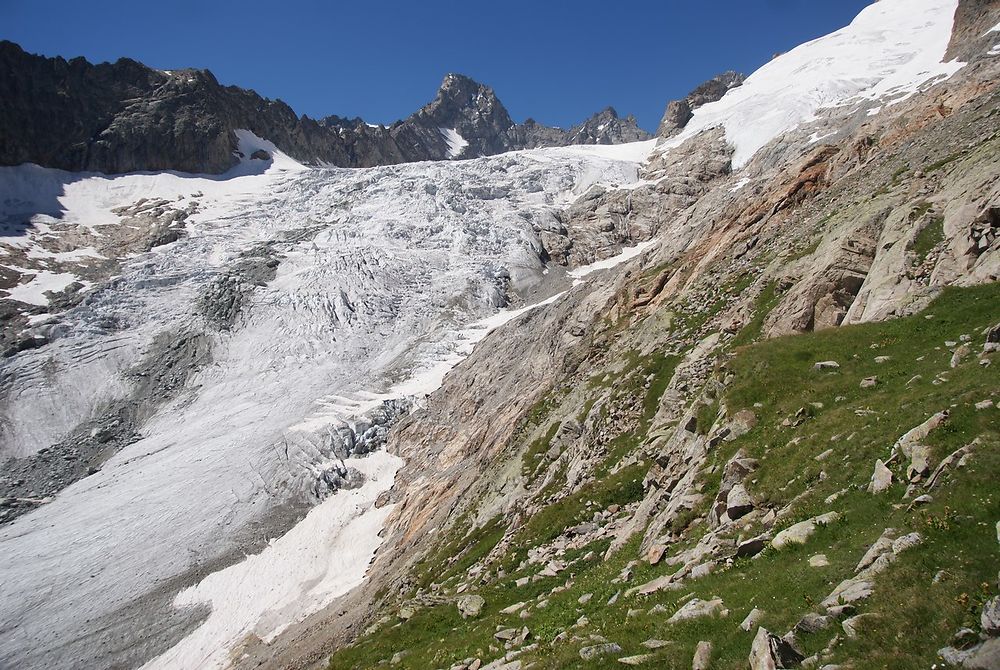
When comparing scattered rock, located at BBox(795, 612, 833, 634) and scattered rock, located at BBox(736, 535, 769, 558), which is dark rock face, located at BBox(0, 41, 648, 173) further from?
scattered rock, located at BBox(795, 612, 833, 634)

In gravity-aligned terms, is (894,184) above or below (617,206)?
below

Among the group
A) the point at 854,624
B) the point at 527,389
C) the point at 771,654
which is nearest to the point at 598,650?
the point at 771,654

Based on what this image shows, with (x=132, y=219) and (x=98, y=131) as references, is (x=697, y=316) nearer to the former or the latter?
(x=132, y=219)

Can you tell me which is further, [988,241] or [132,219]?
[132,219]

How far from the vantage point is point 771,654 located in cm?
921

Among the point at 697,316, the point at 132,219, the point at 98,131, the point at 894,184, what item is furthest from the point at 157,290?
the point at 894,184

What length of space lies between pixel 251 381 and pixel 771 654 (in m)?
100

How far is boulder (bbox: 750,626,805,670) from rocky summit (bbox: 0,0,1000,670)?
4cm

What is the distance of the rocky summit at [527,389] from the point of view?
1275cm

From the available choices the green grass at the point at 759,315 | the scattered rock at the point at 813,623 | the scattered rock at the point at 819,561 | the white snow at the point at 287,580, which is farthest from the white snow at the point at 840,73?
the scattered rock at the point at 813,623

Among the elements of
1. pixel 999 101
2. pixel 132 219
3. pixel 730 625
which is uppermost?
pixel 132 219

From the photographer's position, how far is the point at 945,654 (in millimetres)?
7605

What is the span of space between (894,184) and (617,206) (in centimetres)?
10807

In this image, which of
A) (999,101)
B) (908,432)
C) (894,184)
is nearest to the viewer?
(908,432)
